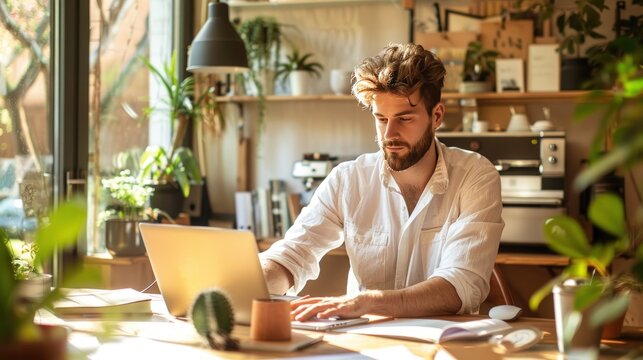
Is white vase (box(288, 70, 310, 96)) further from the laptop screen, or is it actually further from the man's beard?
the laptop screen

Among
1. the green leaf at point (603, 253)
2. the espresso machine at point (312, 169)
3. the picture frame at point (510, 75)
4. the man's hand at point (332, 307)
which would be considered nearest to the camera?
the green leaf at point (603, 253)

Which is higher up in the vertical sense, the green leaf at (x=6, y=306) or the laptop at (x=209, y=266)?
the green leaf at (x=6, y=306)

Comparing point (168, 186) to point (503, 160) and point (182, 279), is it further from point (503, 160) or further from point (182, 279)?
point (182, 279)

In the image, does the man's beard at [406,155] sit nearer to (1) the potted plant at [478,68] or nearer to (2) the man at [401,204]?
(2) the man at [401,204]

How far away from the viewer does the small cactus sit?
5.33 ft

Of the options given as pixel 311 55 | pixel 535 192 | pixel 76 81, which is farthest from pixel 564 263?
pixel 76 81

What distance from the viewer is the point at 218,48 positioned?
3.78 m

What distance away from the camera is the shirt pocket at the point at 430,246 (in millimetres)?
2594

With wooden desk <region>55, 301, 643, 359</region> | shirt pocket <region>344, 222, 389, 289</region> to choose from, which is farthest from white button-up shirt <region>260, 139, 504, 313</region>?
wooden desk <region>55, 301, 643, 359</region>

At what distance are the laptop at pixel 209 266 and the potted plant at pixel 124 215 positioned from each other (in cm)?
184

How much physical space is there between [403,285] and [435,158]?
390 millimetres

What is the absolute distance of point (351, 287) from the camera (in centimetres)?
275

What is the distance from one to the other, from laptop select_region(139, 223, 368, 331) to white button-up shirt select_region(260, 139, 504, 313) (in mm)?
475

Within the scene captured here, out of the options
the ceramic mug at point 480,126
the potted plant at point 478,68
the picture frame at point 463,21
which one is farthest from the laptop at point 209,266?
the picture frame at point 463,21
